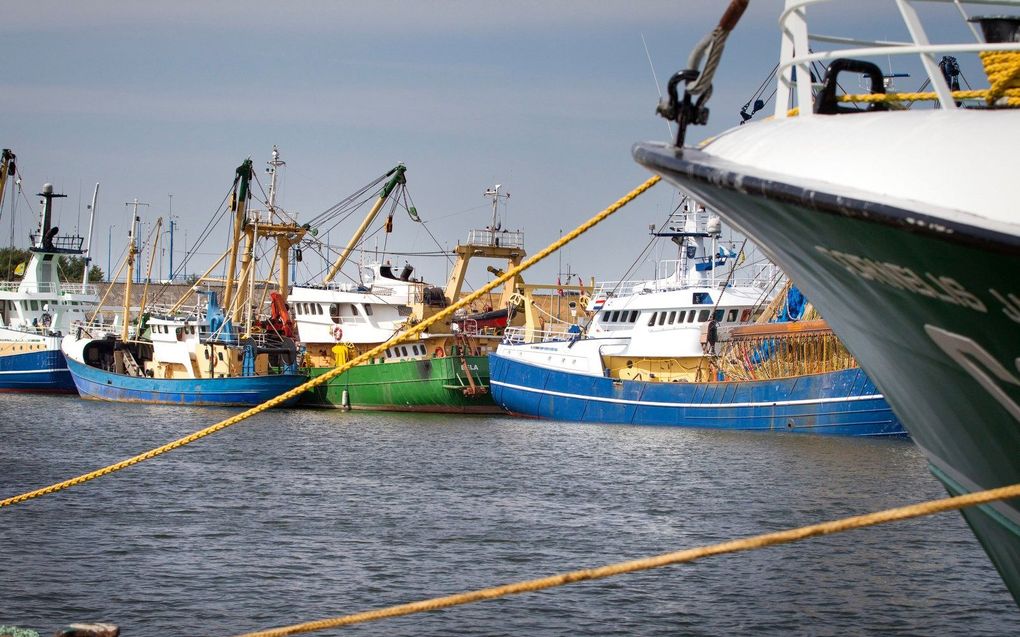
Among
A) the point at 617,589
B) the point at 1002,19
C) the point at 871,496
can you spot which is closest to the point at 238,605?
the point at 617,589

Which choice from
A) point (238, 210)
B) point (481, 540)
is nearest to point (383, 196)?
point (238, 210)

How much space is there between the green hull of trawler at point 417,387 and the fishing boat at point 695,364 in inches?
47.2

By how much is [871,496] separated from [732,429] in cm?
1491

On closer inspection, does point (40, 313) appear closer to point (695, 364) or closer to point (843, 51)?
point (695, 364)

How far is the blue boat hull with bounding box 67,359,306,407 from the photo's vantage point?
147 ft

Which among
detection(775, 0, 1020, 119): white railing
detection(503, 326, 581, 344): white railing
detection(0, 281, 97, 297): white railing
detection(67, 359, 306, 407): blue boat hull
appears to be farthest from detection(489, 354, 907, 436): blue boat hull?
detection(0, 281, 97, 297): white railing

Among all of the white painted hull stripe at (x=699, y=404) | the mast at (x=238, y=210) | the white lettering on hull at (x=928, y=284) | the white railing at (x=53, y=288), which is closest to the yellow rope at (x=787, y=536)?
the white lettering on hull at (x=928, y=284)

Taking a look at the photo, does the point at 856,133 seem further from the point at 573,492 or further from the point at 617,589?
the point at 573,492

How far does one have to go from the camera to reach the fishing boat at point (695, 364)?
3381cm

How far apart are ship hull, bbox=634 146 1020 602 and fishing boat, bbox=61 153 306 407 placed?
1483 inches

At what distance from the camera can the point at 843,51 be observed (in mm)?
6789

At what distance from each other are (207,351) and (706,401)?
20932mm

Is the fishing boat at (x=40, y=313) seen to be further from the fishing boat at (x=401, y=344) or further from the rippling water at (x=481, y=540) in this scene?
the rippling water at (x=481, y=540)

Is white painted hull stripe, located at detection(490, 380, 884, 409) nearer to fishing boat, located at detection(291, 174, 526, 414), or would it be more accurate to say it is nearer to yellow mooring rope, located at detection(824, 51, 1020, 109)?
fishing boat, located at detection(291, 174, 526, 414)
